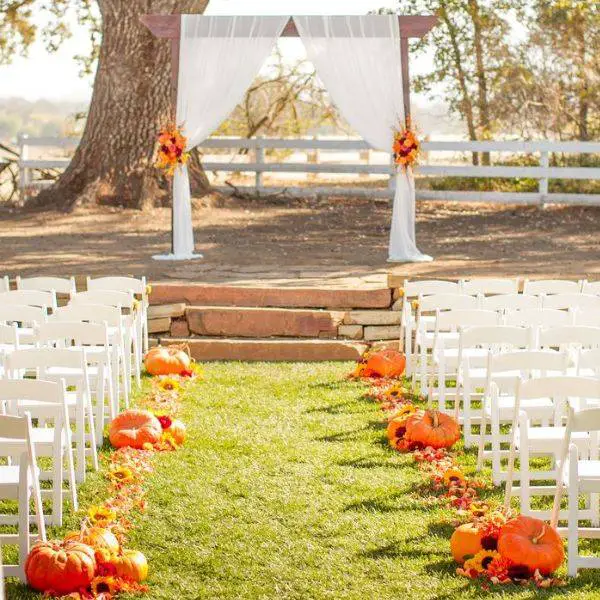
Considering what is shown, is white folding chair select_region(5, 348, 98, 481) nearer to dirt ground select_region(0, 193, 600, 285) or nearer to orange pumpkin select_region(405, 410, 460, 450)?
orange pumpkin select_region(405, 410, 460, 450)

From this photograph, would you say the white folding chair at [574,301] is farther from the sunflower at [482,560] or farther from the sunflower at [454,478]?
the sunflower at [482,560]

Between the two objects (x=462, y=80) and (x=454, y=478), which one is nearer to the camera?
(x=454, y=478)

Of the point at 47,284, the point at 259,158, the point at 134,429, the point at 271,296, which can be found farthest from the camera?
the point at 259,158

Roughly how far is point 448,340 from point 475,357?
0.51 m

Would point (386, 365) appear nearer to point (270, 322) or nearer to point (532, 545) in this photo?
point (270, 322)

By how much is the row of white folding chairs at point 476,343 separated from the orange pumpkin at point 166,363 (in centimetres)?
199

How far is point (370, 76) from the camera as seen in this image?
43.6 feet

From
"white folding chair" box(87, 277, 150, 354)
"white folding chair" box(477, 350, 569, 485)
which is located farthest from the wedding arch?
"white folding chair" box(477, 350, 569, 485)

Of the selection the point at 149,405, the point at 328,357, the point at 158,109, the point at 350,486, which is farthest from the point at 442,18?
the point at 350,486

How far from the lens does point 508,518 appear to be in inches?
228

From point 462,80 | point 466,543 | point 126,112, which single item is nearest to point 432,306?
point 466,543

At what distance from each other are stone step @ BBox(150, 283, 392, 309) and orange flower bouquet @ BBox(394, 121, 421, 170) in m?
2.35

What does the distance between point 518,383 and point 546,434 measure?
1.88ft

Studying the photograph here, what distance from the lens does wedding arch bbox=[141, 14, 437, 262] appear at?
43.5ft
